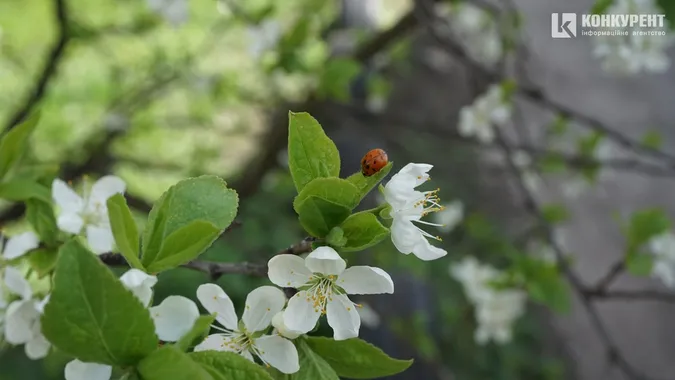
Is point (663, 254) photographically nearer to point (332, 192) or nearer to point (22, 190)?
point (332, 192)

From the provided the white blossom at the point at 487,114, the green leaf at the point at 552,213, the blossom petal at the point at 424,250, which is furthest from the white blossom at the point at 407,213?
the green leaf at the point at 552,213

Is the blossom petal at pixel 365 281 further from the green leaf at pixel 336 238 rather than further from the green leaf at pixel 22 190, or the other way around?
the green leaf at pixel 22 190

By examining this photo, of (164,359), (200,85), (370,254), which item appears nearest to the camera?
(164,359)

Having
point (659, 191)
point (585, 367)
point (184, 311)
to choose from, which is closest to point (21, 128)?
point (184, 311)

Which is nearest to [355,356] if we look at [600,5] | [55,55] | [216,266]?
[216,266]

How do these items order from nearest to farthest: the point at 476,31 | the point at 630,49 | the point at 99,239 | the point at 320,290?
1. the point at 320,290
2. the point at 99,239
3. the point at 630,49
4. the point at 476,31

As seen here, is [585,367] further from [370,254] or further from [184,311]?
[184,311]

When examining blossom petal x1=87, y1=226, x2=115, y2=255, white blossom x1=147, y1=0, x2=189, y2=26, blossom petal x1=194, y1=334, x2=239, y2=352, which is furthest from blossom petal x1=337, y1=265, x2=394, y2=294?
white blossom x1=147, y1=0, x2=189, y2=26
